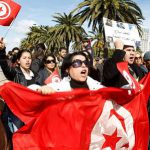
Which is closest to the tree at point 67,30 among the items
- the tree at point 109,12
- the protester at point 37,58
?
the tree at point 109,12

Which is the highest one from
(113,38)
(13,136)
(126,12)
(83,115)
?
(126,12)

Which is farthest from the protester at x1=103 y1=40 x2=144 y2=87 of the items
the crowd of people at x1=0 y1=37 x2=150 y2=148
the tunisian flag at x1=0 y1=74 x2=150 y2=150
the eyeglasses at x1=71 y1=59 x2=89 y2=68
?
the eyeglasses at x1=71 y1=59 x2=89 y2=68

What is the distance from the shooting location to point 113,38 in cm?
622

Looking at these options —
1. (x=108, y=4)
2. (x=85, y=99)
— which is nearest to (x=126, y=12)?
(x=108, y=4)

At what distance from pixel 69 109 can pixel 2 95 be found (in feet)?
2.27

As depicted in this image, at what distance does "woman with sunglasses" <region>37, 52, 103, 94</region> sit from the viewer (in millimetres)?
4508

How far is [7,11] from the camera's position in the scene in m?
7.43

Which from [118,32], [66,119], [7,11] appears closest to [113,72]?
[66,119]

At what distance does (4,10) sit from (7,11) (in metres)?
0.05

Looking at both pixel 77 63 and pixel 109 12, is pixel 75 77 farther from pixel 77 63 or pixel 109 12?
pixel 109 12

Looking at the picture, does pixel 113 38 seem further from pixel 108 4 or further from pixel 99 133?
pixel 108 4

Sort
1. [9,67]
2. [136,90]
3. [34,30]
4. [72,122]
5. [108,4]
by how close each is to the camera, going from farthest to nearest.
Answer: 1. [34,30]
2. [108,4]
3. [9,67]
4. [136,90]
5. [72,122]

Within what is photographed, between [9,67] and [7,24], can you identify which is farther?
[7,24]

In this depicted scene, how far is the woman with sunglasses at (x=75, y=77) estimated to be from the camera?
14.8 feet
